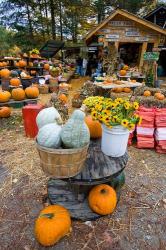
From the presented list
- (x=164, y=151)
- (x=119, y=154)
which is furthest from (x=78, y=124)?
(x=164, y=151)

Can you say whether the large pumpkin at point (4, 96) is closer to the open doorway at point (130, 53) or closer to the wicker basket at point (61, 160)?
the wicker basket at point (61, 160)

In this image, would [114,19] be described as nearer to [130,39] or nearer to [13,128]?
[130,39]

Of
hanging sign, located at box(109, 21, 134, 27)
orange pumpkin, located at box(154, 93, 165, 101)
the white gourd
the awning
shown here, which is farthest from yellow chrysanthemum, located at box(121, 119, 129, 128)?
the awning

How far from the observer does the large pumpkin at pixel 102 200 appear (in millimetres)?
2164

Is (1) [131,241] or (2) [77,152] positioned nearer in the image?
(2) [77,152]

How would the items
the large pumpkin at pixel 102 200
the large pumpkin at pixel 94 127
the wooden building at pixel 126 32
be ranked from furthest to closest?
the wooden building at pixel 126 32
the large pumpkin at pixel 94 127
the large pumpkin at pixel 102 200

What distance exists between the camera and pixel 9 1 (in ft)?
48.7

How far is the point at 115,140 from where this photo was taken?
200 centimetres

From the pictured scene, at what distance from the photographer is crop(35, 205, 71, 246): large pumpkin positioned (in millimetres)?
1897

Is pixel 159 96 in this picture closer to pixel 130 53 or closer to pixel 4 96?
pixel 4 96

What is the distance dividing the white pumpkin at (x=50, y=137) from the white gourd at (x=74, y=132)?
1.9 inches

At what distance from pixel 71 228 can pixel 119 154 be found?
3.11 ft

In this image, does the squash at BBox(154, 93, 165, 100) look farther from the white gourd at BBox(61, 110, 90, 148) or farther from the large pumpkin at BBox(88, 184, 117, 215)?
the white gourd at BBox(61, 110, 90, 148)

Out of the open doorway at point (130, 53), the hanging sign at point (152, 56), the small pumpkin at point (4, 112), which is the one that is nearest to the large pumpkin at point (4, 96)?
the small pumpkin at point (4, 112)
